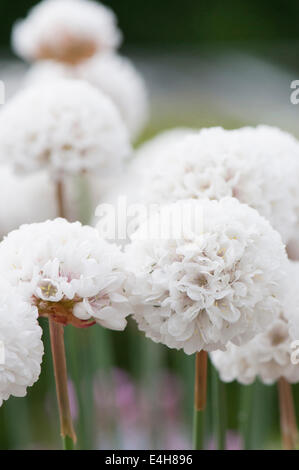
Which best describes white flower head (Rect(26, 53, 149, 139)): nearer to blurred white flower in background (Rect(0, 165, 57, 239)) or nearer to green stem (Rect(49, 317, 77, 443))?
blurred white flower in background (Rect(0, 165, 57, 239))

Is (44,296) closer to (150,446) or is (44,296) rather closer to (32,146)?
(32,146)

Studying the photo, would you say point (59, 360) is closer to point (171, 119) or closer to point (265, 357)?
point (265, 357)

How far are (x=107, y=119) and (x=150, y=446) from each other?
48 centimetres

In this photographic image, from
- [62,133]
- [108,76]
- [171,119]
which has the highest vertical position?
[171,119]

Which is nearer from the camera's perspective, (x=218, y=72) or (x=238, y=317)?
(x=238, y=317)

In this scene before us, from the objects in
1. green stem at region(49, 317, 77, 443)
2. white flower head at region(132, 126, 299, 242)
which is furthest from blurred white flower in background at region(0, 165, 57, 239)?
green stem at region(49, 317, 77, 443)

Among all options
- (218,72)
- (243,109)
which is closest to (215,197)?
(243,109)

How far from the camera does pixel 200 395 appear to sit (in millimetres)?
582

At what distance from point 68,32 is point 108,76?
3.5 inches

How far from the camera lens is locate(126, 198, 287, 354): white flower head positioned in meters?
0.50

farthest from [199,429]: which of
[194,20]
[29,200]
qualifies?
[194,20]

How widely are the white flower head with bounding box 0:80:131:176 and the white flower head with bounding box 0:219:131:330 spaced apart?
301mm

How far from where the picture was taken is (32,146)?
0.81 metres

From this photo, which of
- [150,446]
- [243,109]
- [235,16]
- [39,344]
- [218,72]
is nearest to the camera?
[39,344]
